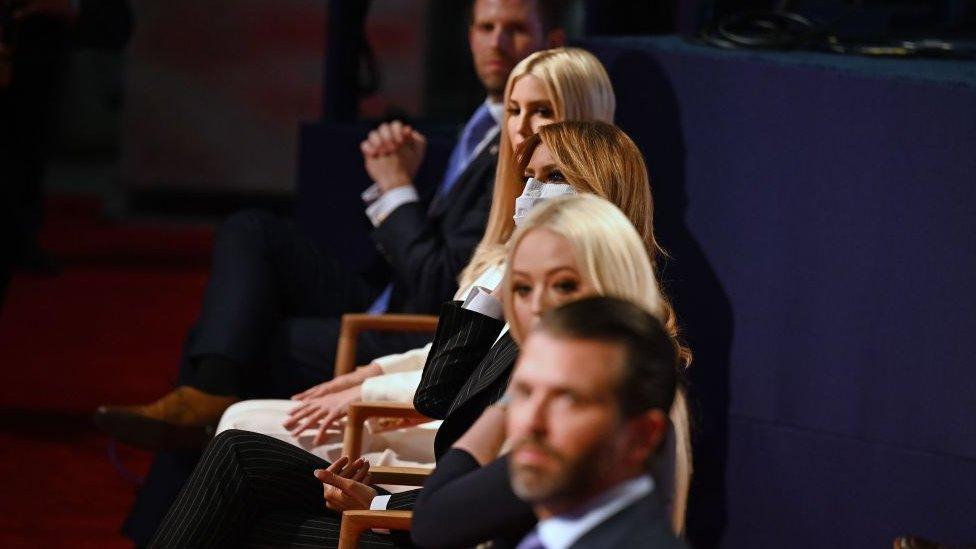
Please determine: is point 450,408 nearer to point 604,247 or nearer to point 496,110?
point 604,247

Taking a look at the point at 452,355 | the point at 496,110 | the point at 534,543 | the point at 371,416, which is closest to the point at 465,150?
the point at 496,110

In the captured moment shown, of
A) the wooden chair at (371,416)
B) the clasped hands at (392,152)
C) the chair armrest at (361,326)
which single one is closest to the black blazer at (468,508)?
the wooden chair at (371,416)

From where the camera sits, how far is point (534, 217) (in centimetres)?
211

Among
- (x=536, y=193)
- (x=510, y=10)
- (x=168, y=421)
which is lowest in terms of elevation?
(x=168, y=421)

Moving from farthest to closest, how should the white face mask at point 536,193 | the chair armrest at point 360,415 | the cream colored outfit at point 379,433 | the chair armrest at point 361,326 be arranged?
the chair armrest at point 361,326
the cream colored outfit at point 379,433
the chair armrest at point 360,415
the white face mask at point 536,193

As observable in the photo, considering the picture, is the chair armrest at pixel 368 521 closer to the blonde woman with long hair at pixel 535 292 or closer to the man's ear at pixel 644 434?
Answer: the blonde woman with long hair at pixel 535 292

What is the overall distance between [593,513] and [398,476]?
3.96ft

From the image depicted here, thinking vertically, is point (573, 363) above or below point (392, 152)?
→ above

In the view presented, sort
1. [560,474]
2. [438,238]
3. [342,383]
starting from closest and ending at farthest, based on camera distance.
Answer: [560,474] < [342,383] < [438,238]

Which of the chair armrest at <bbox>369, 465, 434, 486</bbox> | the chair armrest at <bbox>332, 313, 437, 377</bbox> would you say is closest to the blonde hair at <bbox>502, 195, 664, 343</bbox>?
the chair armrest at <bbox>369, 465, 434, 486</bbox>

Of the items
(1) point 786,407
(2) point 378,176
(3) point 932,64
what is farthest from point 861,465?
(2) point 378,176

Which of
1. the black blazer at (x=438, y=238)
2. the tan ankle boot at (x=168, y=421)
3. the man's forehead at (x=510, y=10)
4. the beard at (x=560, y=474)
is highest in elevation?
the man's forehead at (x=510, y=10)

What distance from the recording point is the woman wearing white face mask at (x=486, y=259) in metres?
3.08

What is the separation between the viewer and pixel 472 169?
3732mm
